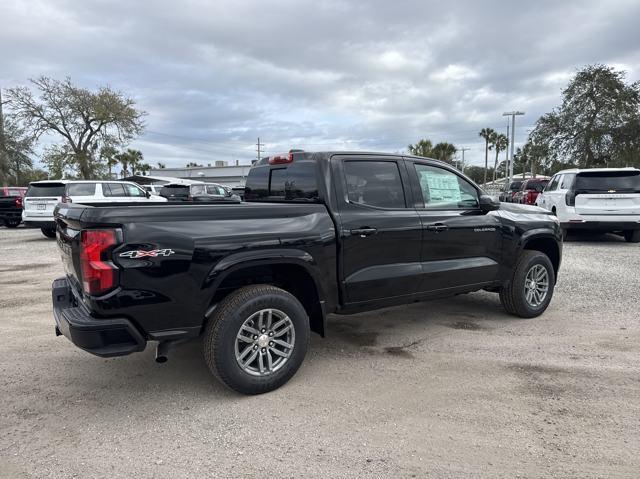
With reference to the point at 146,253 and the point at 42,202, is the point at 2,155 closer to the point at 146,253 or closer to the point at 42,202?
the point at 42,202

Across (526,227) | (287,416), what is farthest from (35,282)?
(526,227)

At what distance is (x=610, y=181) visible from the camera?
421 inches

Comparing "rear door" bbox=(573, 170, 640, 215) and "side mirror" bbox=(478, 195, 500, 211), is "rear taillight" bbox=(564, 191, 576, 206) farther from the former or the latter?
"side mirror" bbox=(478, 195, 500, 211)

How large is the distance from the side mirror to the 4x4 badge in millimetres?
3193

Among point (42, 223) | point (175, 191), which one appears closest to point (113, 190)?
point (42, 223)

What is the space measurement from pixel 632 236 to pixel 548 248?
769cm

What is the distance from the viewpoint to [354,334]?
488 centimetres

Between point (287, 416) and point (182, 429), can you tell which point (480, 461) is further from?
point (182, 429)

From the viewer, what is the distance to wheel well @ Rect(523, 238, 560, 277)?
5574 millimetres

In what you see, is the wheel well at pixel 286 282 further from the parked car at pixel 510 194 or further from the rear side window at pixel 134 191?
the parked car at pixel 510 194

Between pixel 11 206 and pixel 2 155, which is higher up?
pixel 2 155

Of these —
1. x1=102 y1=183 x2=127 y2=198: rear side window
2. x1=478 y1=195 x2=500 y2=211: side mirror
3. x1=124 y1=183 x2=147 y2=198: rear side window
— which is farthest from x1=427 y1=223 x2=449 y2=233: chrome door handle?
x1=124 y1=183 x2=147 y2=198: rear side window

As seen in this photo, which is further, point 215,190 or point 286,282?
point 215,190

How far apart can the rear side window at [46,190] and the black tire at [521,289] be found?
11981 mm
